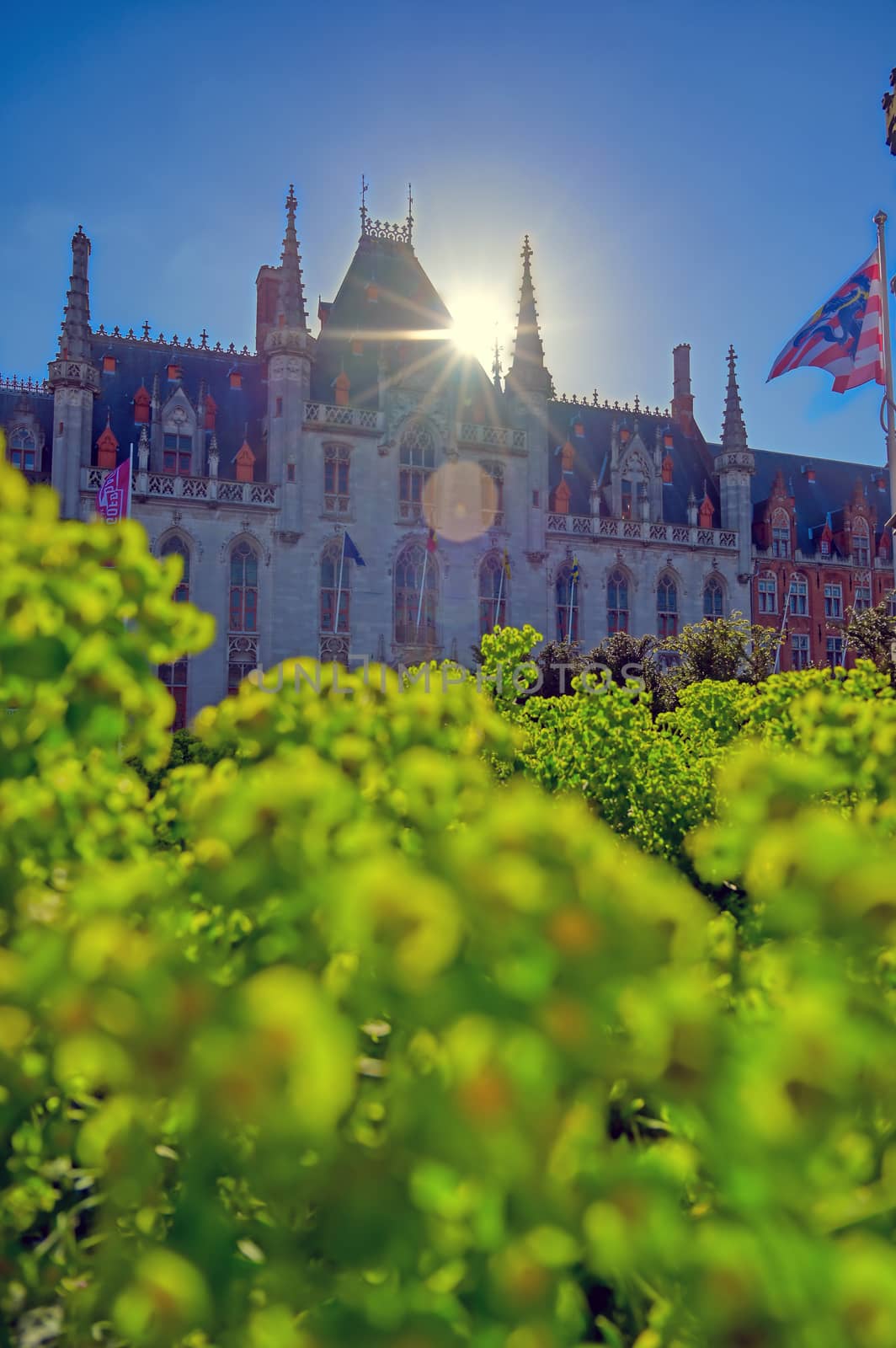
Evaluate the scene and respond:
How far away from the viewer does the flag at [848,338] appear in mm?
19516

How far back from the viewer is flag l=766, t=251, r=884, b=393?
768 inches

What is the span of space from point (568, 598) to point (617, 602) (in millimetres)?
2808

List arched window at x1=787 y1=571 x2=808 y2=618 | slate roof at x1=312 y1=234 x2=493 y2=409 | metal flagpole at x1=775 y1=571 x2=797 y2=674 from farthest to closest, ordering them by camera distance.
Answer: arched window at x1=787 y1=571 x2=808 y2=618 → metal flagpole at x1=775 y1=571 x2=797 y2=674 → slate roof at x1=312 y1=234 x2=493 y2=409

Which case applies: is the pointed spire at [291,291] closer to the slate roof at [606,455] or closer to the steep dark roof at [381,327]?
the steep dark roof at [381,327]

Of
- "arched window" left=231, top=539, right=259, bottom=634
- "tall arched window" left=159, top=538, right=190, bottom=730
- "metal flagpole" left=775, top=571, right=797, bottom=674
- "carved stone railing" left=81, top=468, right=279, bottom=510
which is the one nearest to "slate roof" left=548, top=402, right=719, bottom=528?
"metal flagpole" left=775, top=571, right=797, bottom=674

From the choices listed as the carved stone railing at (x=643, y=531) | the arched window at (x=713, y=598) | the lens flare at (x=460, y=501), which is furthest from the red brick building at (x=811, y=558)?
the lens flare at (x=460, y=501)

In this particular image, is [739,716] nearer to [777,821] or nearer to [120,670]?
[777,821]

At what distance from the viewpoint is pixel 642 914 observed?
1630mm

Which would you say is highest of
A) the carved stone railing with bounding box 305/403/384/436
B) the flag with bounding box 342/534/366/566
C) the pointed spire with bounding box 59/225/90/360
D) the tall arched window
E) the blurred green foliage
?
the pointed spire with bounding box 59/225/90/360

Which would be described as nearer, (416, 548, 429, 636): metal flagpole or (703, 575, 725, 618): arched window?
(416, 548, 429, 636): metal flagpole

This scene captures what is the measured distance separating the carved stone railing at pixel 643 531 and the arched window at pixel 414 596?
6.78 meters

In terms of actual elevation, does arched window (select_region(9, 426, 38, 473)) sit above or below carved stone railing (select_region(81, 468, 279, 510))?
above

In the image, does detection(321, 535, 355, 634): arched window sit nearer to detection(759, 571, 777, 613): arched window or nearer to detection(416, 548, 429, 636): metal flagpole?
detection(416, 548, 429, 636): metal flagpole

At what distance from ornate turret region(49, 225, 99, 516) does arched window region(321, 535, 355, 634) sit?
9.48m
